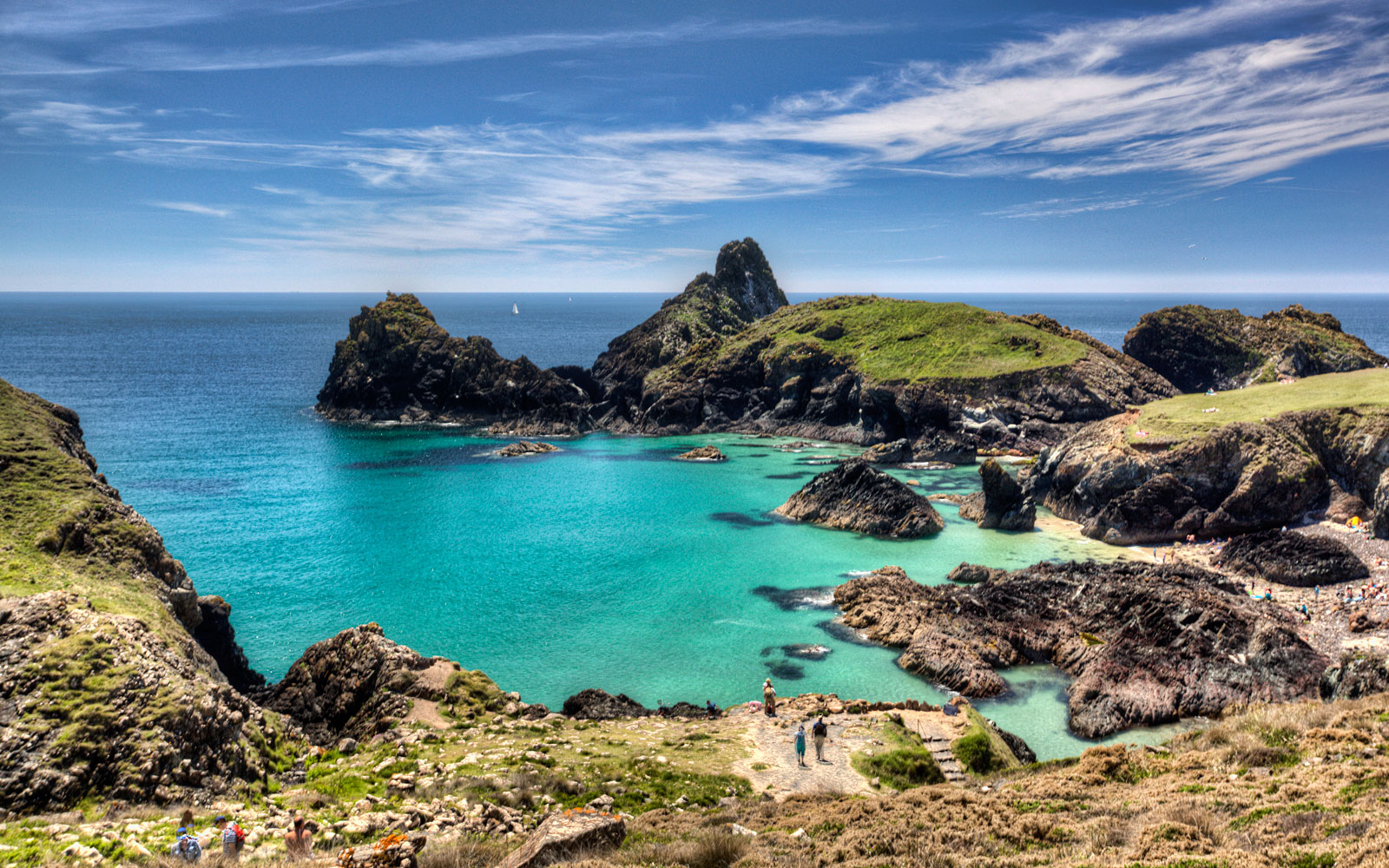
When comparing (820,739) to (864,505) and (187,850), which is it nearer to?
(187,850)

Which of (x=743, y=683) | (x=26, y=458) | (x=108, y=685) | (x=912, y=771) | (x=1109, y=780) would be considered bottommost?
(x=743, y=683)

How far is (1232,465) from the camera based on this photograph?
173 feet

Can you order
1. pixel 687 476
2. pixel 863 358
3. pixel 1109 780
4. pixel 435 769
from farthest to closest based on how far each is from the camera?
pixel 863 358
pixel 687 476
pixel 435 769
pixel 1109 780

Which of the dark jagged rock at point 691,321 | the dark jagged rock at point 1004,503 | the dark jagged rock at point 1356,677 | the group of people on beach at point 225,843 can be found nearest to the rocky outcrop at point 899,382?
the dark jagged rock at point 691,321

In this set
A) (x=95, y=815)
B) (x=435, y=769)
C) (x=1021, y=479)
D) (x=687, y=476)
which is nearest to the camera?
(x=95, y=815)

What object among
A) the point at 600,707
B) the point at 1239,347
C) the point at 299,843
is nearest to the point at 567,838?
the point at 299,843

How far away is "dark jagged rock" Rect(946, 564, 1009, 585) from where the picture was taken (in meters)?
44.8

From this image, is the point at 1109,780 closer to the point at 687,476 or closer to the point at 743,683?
the point at 743,683

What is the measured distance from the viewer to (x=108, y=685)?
19.9 meters

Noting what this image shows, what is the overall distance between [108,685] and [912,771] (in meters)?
23.3

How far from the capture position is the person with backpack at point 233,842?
1556 cm

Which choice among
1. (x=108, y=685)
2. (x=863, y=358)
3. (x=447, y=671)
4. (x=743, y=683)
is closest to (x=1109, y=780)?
(x=743, y=683)

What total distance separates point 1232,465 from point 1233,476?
2.67ft

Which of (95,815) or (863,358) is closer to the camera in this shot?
(95,815)
